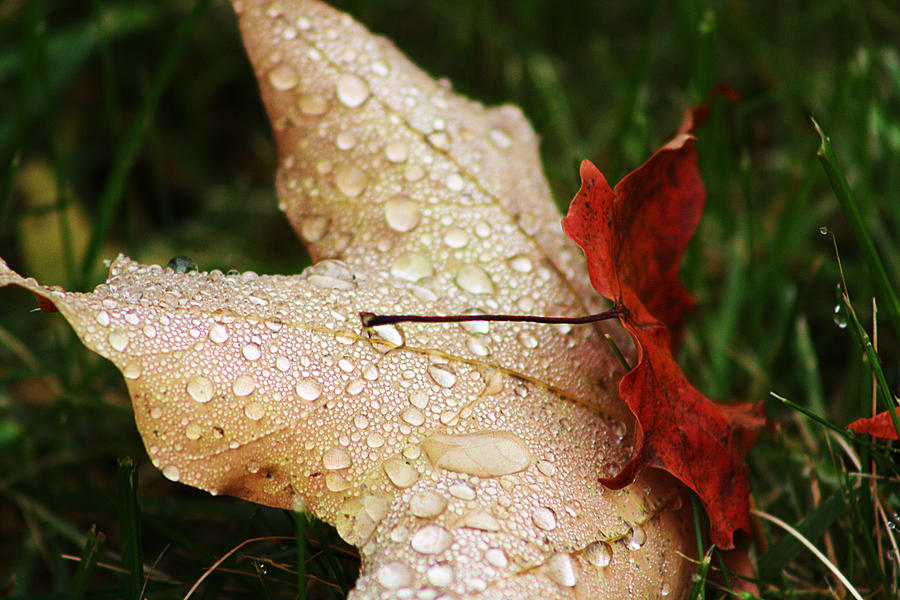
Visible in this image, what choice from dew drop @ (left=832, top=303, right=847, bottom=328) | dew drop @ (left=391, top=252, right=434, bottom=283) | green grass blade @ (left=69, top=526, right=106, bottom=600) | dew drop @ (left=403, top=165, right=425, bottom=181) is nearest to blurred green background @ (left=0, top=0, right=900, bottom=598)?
dew drop @ (left=832, top=303, right=847, bottom=328)

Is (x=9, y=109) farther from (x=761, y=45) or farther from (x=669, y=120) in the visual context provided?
(x=761, y=45)

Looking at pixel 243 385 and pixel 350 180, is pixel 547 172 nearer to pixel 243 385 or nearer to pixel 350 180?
pixel 350 180

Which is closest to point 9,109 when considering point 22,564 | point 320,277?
point 22,564

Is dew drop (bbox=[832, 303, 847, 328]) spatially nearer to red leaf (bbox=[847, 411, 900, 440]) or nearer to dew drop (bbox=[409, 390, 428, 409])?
red leaf (bbox=[847, 411, 900, 440])

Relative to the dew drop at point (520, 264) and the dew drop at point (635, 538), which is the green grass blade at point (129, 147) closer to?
the dew drop at point (520, 264)

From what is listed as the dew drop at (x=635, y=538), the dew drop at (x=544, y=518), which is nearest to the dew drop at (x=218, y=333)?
the dew drop at (x=544, y=518)

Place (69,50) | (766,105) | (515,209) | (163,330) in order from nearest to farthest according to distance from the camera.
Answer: (163,330) < (515,209) < (69,50) < (766,105)
